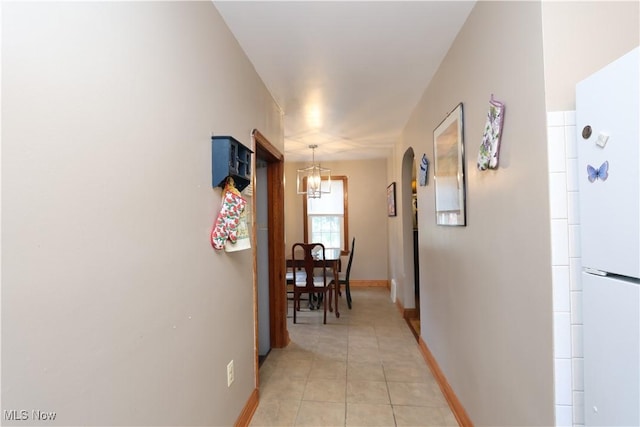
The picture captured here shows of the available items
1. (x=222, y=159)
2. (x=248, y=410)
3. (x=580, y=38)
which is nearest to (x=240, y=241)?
(x=222, y=159)

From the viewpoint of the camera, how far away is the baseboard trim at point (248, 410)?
1.76m

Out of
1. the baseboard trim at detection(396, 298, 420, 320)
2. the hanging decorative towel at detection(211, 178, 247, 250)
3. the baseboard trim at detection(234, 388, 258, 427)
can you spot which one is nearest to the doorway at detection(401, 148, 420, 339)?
the baseboard trim at detection(396, 298, 420, 320)

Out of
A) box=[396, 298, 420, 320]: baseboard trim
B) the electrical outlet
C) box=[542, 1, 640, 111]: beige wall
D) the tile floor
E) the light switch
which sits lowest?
the tile floor

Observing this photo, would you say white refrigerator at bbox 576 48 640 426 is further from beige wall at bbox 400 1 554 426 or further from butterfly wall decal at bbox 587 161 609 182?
beige wall at bbox 400 1 554 426

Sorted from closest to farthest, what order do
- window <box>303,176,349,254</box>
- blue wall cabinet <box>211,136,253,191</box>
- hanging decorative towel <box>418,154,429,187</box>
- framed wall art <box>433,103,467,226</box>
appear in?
blue wall cabinet <box>211,136,253,191</box>
framed wall art <box>433,103,467,226</box>
hanging decorative towel <box>418,154,429,187</box>
window <box>303,176,349,254</box>

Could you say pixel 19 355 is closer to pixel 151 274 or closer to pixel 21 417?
pixel 21 417

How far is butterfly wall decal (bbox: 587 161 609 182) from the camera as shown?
32.4 inches

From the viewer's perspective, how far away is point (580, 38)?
1.02 meters

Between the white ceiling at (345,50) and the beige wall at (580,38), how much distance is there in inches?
25.3

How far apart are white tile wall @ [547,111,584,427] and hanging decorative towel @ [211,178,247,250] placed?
1320 mm

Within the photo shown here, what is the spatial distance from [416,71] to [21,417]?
2594 millimetres

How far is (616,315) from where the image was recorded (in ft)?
2.64

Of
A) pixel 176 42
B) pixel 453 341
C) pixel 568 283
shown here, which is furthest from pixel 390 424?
pixel 176 42

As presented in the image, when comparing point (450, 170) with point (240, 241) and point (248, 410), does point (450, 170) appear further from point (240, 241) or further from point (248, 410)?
point (248, 410)
